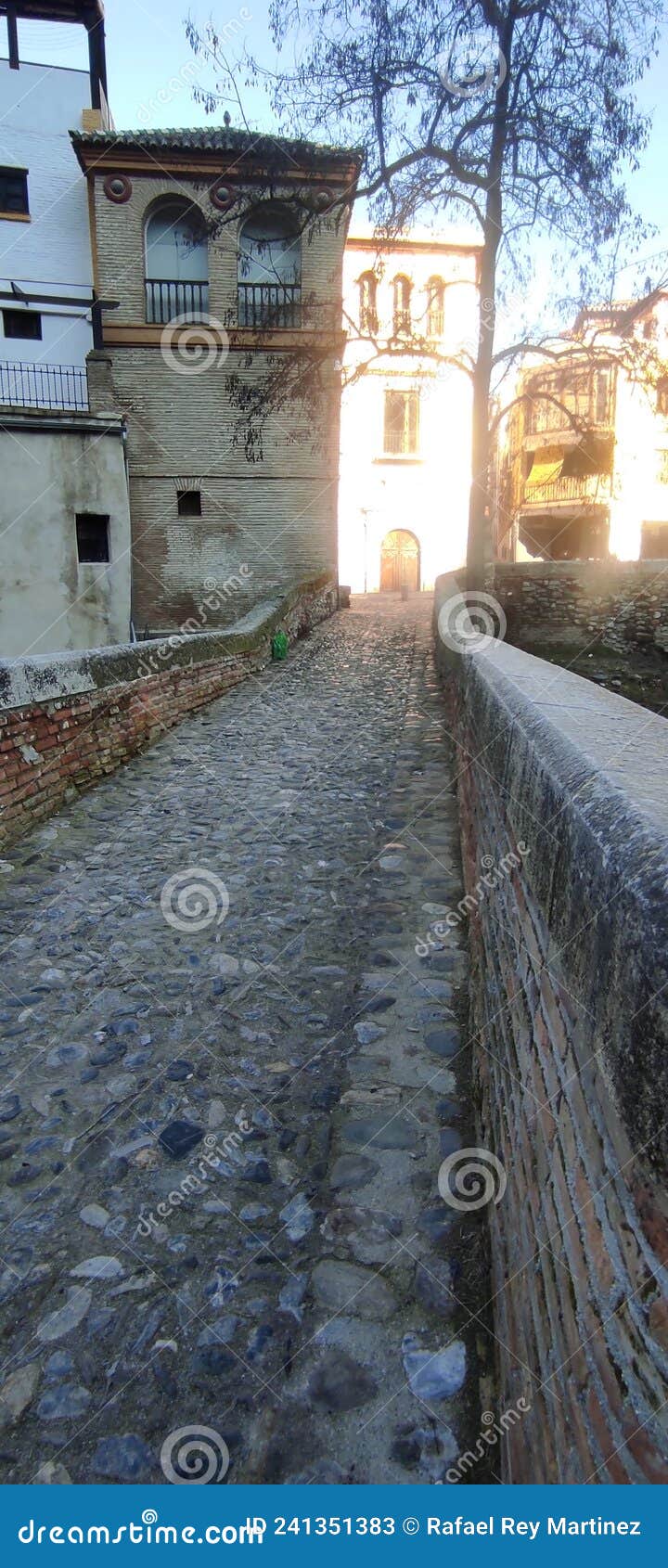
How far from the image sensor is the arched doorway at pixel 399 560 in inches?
1220

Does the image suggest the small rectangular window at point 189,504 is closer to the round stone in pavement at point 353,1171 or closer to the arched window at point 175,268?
the arched window at point 175,268

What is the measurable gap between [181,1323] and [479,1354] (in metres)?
0.78

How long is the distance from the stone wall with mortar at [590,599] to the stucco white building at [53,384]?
830 cm

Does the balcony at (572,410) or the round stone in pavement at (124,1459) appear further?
the balcony at (572,410)

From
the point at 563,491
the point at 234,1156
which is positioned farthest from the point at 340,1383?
the point at 563,491

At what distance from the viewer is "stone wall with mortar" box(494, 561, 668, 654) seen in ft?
55.3

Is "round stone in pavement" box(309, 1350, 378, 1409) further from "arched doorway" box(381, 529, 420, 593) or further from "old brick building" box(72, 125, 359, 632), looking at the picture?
"arched doorway" box(381, 529, 420, 593)

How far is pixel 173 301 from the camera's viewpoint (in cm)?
1816

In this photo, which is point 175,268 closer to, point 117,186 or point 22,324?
point 117,186

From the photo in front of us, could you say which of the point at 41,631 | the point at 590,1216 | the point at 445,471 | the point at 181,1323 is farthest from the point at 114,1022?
the point at 445,471

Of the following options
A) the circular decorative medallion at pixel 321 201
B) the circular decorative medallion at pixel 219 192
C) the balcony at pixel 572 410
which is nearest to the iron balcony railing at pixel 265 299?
the circular decorative medallion at pixel 219 192

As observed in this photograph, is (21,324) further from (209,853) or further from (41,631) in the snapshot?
(209,853)

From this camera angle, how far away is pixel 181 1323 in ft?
7.06

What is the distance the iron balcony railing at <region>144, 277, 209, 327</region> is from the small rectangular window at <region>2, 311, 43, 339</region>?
3.21 m
